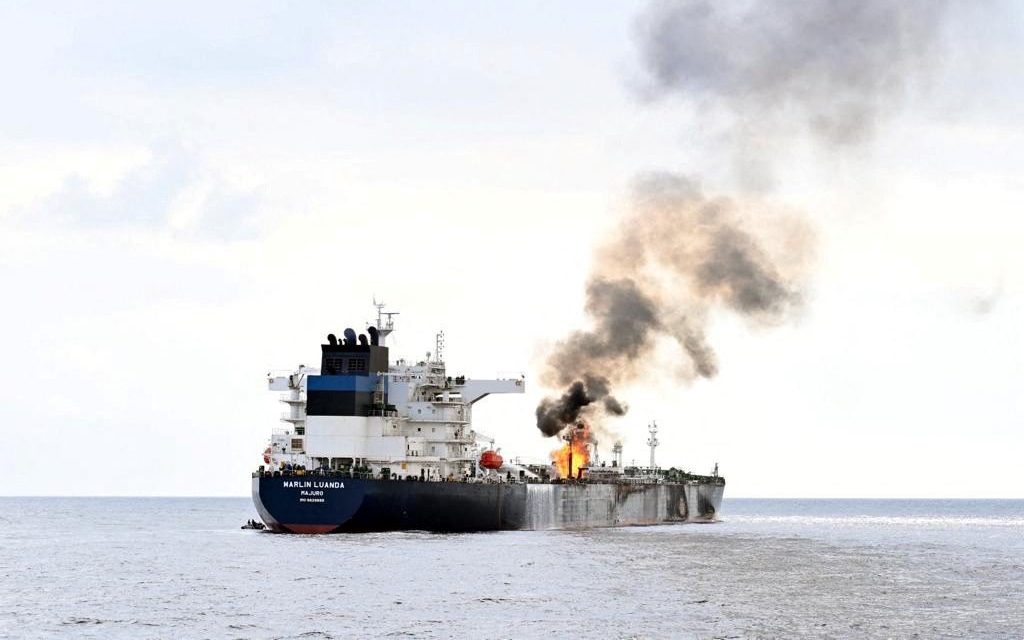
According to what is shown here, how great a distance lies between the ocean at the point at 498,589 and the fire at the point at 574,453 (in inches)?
1057

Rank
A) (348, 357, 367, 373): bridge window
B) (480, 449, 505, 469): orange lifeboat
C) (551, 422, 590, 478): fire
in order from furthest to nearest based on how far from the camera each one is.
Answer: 1. (551, 422, 590, 478): fire
2. (480, 449, 505, 469): orange lifeboat
3. (348, 357, 367, 373): bridge window

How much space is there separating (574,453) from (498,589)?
208 ft

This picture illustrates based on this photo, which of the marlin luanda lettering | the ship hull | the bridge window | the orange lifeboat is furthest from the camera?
the orange lifeboat

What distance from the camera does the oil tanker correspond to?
83.3m

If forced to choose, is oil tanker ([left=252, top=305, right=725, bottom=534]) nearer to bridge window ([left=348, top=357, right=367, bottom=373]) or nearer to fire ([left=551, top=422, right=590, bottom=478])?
bridge window ([left=348, top=357, right=367, bottom=373])

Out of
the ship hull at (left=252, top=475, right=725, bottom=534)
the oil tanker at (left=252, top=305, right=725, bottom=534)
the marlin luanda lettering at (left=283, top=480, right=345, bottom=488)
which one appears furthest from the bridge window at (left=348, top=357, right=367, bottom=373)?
the marlin luanda lettering at (left=283, top=480, right=345, bottom=488)

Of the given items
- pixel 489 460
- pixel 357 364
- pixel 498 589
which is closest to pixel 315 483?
pixel 357 364

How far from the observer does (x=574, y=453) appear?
12244 centimetres

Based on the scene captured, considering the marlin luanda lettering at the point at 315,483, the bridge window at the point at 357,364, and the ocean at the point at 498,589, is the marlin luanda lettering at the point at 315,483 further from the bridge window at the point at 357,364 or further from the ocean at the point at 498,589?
the bridge window at the point at 357,364

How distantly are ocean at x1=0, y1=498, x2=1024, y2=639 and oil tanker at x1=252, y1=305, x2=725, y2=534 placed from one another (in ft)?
5.56

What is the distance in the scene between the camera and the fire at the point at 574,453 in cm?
12106

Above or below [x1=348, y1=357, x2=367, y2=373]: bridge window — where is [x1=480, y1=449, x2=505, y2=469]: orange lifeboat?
below

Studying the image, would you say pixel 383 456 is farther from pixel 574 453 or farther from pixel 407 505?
pixel 574 453

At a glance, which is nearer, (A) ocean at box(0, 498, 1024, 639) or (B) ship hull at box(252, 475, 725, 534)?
(A) ocean at box(0, 498, 1024, 639)
